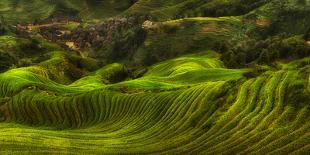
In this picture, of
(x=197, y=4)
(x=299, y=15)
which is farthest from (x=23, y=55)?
(x=299, y=15)

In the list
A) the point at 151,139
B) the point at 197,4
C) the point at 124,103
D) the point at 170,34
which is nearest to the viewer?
the point at 151,139

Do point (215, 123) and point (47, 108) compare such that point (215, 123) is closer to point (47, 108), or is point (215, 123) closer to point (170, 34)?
point (47, 108)

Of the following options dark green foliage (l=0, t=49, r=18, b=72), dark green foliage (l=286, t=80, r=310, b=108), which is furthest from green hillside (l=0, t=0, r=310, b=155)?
dark green foliage (l=0, t=49, r=18, b=72)

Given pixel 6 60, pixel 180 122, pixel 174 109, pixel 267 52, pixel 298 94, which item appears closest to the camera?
pixel 298 94

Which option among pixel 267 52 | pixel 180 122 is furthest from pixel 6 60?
pixel 180 122

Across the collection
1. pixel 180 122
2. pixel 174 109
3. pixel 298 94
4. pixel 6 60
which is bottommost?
pixel 6 60

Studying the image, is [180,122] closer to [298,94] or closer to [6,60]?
[298,94]

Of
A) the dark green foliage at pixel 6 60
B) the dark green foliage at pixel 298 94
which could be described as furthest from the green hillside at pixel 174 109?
the dark green foliage at pixel 6 60

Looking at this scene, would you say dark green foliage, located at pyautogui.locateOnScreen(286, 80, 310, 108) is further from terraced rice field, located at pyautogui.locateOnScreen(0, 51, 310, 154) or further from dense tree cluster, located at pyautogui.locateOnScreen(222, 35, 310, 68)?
dense tree cluster, located at pyautogui.locateOnScreen(222, 35, 310, 68)
